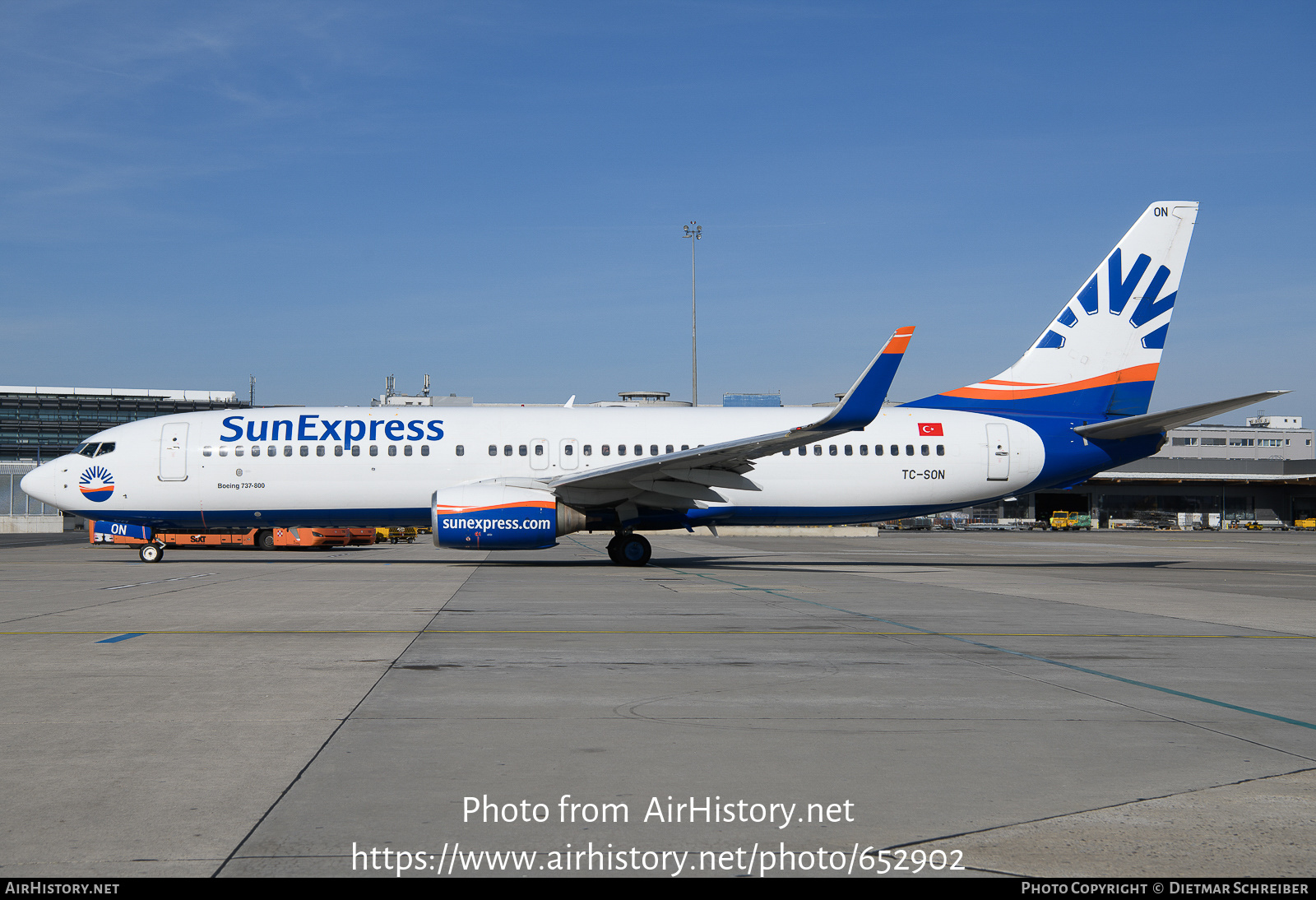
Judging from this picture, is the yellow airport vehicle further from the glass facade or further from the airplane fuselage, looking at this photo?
the glass facade

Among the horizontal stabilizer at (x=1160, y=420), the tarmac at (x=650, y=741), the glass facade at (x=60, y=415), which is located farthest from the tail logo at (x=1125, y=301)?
the glass facade at (x=60, y=415)

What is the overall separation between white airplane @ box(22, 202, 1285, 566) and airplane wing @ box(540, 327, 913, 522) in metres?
0.07

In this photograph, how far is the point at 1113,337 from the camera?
26.6 meters

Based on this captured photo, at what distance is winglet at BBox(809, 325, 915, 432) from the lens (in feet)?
67.3

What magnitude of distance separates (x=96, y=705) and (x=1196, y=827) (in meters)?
7.13

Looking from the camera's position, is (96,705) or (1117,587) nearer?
(96,705)

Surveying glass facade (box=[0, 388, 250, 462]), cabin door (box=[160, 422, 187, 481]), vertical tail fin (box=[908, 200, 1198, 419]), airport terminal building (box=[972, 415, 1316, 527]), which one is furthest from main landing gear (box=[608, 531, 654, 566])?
airport terminal building (box=[972, 415, 1316, 527])

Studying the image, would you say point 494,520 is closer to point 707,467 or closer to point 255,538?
point 707,467

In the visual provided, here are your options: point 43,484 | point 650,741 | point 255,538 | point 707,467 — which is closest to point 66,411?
point 255,538

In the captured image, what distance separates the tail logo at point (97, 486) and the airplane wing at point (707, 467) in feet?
36.7

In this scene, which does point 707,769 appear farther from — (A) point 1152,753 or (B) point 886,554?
(B) point 886,554

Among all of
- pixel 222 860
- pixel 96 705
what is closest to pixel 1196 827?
pixel 222 860

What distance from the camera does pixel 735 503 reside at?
24.8 meters

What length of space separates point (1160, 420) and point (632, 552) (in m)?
13.8
